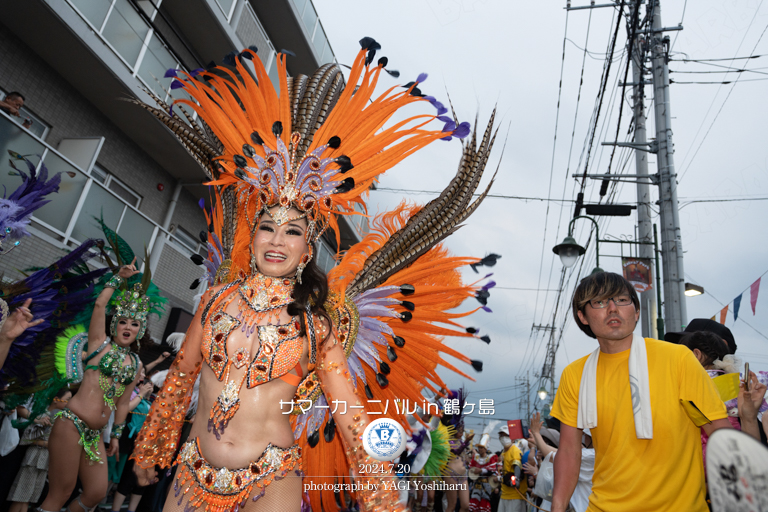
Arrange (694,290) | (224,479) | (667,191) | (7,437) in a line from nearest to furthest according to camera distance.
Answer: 1. (224,479)
2. (7,437)
3. (667,191)
4. (694,290)

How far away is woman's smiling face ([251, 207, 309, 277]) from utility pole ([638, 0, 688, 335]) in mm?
5629

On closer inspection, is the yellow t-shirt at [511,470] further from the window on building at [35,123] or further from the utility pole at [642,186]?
the window on building at [35,123]

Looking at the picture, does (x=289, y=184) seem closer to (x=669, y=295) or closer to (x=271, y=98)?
(x=271, y=98)

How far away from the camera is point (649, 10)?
321 inches

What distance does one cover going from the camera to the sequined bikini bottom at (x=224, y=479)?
1949mm

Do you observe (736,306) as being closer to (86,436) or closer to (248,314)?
(248,314)

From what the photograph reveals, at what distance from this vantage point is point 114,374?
3992 millimetres

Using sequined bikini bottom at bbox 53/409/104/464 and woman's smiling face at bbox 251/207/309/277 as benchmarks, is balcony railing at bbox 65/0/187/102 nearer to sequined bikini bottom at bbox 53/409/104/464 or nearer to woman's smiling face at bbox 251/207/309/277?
sequined bikini bottom at bbox 53/409/104/464

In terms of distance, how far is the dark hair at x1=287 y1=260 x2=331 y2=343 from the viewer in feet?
7.71

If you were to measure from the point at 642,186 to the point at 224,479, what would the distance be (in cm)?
→ 804

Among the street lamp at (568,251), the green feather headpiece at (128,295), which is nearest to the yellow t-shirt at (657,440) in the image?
the green feather headpiece at (128,295)

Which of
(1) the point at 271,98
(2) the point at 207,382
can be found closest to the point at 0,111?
(1) the point at 271,98

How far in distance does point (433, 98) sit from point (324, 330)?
1.47 m

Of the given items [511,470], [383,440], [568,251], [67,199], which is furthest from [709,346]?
[67,199]
